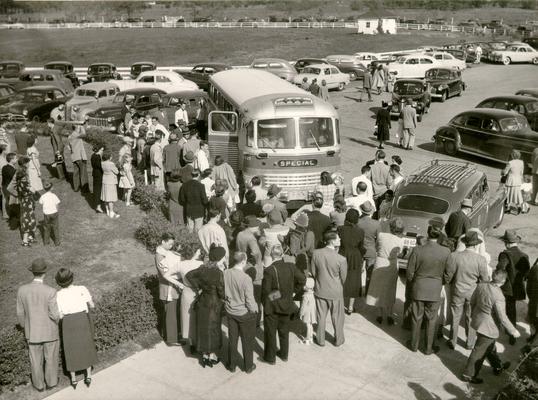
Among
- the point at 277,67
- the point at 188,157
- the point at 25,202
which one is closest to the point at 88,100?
the point at 188,157

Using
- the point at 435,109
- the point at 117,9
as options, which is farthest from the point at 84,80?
the point at 117,9

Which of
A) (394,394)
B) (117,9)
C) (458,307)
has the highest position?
(117,9)

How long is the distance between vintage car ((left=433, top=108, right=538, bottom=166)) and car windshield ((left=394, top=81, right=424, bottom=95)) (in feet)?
21.3

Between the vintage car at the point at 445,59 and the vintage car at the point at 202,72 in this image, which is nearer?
the vintage car at the point at 202,72

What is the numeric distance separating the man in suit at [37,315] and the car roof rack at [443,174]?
769cm

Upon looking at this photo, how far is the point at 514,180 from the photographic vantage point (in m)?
15.5

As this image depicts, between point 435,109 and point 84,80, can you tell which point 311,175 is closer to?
point 435,109

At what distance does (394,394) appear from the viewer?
8219mm

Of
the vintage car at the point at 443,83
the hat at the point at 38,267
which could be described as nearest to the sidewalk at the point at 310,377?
the hat at the point at 38,267

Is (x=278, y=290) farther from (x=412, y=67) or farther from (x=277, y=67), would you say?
(x=412, y=67)

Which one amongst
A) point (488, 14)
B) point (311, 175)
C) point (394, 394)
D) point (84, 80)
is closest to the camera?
point (394, 394)

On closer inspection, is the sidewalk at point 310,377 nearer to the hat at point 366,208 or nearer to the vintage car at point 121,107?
the hat at point 366,208

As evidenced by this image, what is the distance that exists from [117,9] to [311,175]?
402ft

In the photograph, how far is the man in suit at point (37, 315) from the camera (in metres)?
8.09
